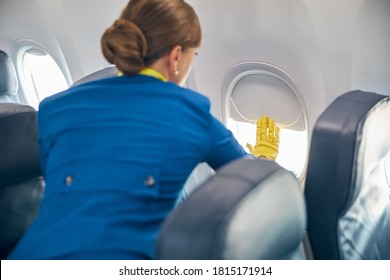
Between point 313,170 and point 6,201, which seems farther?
point 6,201

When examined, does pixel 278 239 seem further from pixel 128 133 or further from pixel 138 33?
pixel 138 33

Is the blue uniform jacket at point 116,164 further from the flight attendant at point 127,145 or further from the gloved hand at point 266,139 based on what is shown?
the gloved hand at point 266,139

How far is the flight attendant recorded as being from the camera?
1.23 meters

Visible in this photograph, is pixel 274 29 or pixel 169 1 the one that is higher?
pixel 169 1

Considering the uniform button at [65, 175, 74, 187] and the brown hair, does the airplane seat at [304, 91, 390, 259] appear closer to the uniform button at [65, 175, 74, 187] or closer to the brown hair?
the brown hair

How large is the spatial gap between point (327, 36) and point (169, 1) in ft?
3.32

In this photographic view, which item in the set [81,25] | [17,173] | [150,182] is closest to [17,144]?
[17,173]

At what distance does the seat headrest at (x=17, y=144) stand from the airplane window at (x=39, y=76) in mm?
1975

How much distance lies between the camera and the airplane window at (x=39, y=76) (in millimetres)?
3805

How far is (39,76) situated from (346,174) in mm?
2921

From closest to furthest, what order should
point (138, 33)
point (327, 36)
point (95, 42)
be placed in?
1. point (138, 33)
2. point (327, 36)
3. point (95, 42)

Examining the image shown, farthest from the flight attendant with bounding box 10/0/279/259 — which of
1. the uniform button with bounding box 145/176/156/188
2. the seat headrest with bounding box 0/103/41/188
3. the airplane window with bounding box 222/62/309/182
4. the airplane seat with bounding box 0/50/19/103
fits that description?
the airplane seat with bounding box 0/50/19/103
